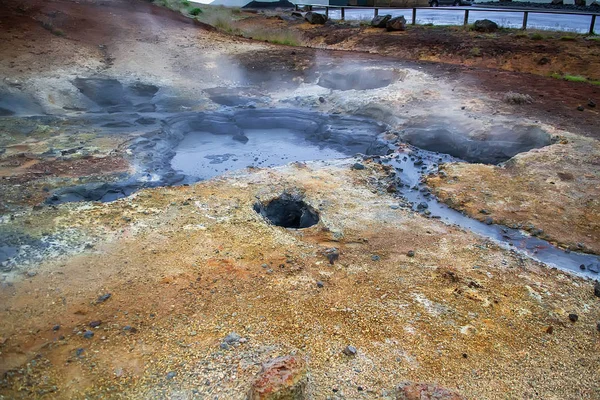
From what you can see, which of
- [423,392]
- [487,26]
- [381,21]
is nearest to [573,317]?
[423,392]

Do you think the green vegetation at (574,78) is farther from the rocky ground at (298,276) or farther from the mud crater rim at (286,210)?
the mud crater rim at (286,210)

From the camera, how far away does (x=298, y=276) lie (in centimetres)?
567

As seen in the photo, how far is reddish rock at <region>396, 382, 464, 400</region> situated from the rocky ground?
31 millimetres

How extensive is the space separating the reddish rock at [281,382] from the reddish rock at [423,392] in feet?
2.86

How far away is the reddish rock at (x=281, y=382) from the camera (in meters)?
3.56

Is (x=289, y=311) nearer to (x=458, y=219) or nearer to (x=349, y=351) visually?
(x=349, y=351)

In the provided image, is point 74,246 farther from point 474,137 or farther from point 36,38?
point 36,38

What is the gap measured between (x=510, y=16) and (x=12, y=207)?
2506 centimetres

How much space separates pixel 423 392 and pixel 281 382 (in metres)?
1.19

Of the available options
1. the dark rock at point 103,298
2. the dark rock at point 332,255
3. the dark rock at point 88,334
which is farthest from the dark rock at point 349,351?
the dark rock at point 103,298

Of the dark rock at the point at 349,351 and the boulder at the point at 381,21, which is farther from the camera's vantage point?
the boulder at the point at 381,21

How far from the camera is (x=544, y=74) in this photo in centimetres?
1463

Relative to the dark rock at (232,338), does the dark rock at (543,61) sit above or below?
above

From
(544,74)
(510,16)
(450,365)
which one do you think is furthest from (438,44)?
(450,365)
